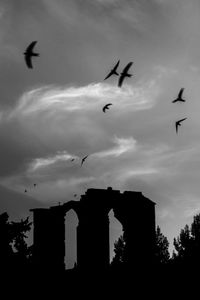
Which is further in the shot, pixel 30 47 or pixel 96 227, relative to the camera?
pixel 96 227

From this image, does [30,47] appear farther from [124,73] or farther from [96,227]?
[96,227]

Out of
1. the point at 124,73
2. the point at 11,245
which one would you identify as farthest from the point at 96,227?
the point at 124,73

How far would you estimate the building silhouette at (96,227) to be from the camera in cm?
3391

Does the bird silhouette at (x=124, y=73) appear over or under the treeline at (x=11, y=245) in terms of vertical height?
over

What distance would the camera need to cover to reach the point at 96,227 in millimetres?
34469

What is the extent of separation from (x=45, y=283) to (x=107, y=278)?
3556 mm

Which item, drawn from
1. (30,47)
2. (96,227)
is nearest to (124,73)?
(30,47)

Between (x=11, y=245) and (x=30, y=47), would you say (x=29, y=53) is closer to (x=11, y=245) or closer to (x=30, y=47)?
(x=30, y=47)

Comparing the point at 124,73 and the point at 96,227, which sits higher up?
the point at 124,73

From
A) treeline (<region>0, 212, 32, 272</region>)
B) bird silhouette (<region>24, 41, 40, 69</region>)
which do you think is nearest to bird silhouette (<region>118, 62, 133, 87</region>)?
bird silhouette (<region>24, 41, 40, 69</region>)

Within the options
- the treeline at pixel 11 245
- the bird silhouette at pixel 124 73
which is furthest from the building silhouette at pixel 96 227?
the bird silhouette at pixel 124 73

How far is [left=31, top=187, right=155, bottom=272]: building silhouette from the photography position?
33906mm

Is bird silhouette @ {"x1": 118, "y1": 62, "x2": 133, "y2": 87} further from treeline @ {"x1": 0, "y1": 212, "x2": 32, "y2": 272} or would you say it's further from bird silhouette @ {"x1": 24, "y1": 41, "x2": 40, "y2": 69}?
treeline @ {"x1": 0, "y1": 212, "x2": 32, "y2": 272}

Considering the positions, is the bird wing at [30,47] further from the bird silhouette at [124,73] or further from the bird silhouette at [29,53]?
the bird silhouette at [124,73]
